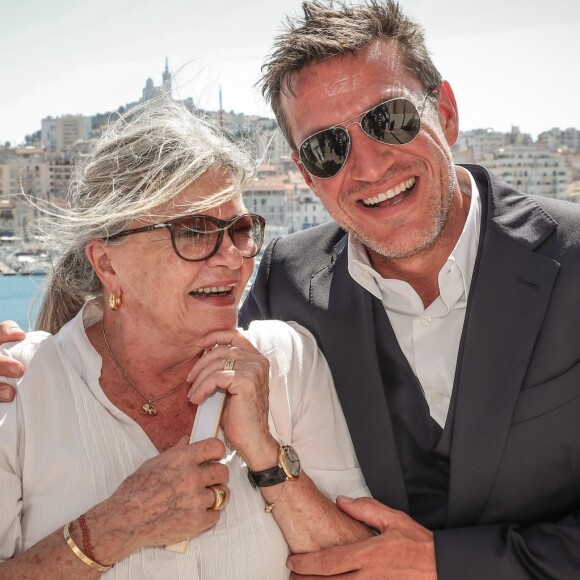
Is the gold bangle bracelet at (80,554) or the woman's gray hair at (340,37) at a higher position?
the woman's gray hair at (340,37)

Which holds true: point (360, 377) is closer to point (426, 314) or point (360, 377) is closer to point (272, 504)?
point (426, 314)

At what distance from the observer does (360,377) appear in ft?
7.38

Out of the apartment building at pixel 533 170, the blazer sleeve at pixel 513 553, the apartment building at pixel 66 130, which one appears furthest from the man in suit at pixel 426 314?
the apartment building at pixel 66 130

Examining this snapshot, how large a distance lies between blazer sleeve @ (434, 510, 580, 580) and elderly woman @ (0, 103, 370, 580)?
0.23 meters

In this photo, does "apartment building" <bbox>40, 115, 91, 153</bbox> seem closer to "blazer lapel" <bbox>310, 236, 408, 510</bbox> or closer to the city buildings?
the city buildings

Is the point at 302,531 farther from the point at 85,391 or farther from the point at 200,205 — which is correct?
the point at 200,205

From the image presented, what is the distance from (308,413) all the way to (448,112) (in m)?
1.06

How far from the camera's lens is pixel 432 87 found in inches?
94.9

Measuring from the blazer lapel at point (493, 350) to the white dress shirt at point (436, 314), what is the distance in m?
0.07

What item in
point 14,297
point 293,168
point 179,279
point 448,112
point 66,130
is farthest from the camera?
point 66,130

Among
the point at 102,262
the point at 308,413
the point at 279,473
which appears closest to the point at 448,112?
the point at 308,413

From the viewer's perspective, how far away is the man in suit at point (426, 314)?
202 centimetres

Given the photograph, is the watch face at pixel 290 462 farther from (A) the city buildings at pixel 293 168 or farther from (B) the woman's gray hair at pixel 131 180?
(A) the city buildings at pixel 293 168

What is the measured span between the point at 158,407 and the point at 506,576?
0.98m
